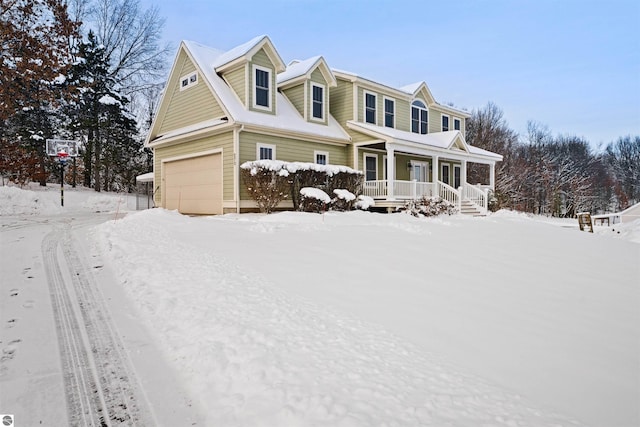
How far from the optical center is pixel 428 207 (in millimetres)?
14406

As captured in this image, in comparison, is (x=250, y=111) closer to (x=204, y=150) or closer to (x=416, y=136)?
(x=204, y=150)

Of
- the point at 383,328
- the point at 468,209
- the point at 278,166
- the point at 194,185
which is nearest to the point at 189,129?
the point at 194,185

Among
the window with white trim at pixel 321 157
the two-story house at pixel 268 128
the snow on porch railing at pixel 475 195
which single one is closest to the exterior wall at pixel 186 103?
the two-story house at pixel 268 128

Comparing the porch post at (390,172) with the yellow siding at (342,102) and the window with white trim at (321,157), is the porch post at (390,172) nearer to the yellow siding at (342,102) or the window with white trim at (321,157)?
the window with white trim at (321,157)

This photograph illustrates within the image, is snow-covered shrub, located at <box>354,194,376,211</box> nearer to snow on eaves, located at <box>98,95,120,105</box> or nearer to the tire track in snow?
the tire track in snow

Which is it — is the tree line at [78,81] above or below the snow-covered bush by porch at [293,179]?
above

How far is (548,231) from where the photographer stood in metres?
11.0

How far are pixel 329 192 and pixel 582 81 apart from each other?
17.5 metres

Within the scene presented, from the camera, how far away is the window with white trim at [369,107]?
17105 millimetres

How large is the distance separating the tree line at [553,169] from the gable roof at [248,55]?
14901mm

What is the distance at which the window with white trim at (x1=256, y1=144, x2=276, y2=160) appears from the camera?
1311cm

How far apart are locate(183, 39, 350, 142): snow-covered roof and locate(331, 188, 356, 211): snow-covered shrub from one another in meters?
2.96

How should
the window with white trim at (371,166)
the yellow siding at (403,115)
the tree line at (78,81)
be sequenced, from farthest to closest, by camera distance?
the yellow siding at (403,115) < the tree line at (78,81) < the window with white trim at (371,166)

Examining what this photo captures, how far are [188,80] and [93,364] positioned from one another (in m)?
14.4
